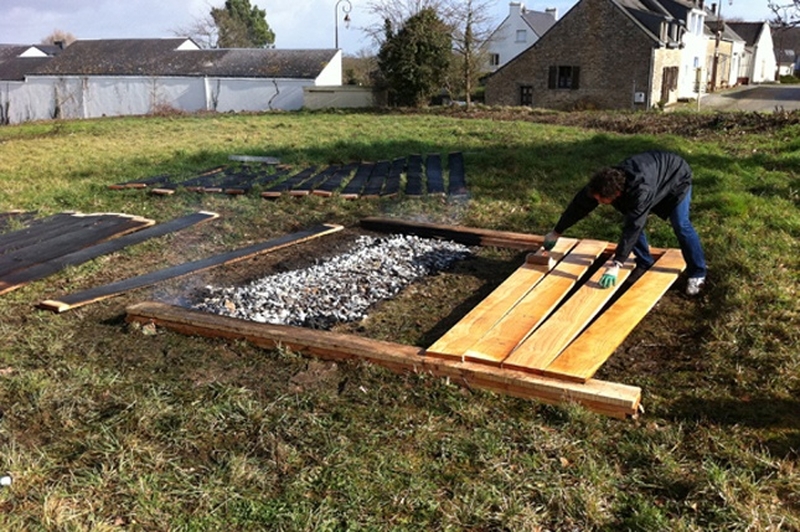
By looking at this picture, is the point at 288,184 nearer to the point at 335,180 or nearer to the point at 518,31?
the point at 335,180

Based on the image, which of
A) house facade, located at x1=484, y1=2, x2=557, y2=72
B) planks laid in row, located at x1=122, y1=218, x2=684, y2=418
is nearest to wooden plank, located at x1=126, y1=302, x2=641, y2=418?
planks laid in row, located at x1=122, y1=218, x2=684, y2=418

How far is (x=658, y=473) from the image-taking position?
2564 millimetres

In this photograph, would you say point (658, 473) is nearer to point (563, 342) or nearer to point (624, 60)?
point (563, 342)

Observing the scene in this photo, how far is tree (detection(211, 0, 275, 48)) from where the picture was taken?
5456 centimetres

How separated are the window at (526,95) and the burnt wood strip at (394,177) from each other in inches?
954

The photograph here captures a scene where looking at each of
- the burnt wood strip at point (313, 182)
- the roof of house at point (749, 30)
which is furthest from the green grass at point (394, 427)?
the roof of house at point (749, 30)

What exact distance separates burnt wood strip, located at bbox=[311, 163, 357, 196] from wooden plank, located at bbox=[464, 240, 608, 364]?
11.5ft

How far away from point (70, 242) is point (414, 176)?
4.33 meters

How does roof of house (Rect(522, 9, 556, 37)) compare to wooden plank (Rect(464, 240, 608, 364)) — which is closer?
wooden plank (Rect(464, 240, 608, 364))

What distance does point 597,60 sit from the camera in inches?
1200

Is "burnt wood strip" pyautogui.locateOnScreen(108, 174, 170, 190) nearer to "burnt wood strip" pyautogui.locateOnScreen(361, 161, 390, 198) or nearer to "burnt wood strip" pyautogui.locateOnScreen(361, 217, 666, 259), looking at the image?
"burnt wood strip" pyautogui.locateOnScreen(361, 161, 390, 198)

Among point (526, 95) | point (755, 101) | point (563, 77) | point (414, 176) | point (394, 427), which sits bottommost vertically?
point (394, 427)

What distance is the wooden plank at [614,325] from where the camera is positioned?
319 cm

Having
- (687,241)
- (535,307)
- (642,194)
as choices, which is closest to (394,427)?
(535,307)
